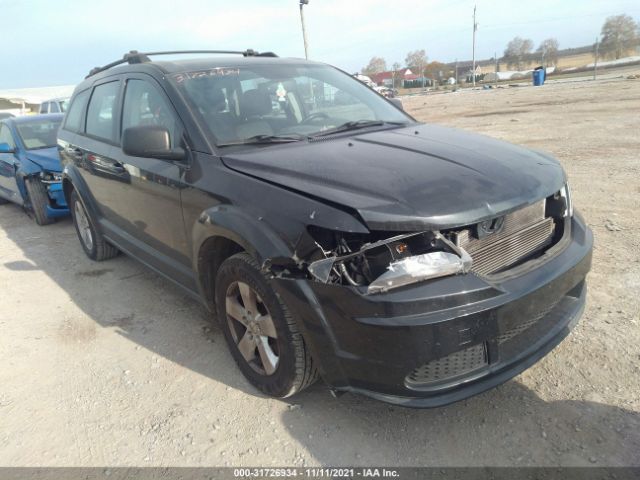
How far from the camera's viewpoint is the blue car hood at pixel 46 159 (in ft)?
20.8

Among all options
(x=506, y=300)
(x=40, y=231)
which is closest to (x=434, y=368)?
(x=506, y=300)

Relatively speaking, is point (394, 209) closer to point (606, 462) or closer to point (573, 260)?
point (573, 260)

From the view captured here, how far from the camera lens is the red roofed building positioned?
53.7m

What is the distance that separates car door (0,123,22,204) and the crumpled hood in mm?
5826

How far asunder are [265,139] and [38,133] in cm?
587

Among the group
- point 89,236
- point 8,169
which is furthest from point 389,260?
point 8,169

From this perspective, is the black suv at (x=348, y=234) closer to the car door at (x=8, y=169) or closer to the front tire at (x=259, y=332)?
the front tire at (x=259, y=332)

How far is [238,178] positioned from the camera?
2494 millimetres

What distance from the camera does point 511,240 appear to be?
7.58 ft

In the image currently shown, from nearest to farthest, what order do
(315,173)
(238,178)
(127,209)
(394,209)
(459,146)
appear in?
(394,209), (315,173), (238,178), (459,146), (127,209)

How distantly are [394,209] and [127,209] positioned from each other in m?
2.49

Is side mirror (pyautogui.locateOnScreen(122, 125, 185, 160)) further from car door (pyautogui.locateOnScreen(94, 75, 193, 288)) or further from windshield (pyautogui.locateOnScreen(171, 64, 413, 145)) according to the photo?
windshield (pyautogui.locateOnScreen(171, 64, 413, 145))

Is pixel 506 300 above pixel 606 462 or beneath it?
above

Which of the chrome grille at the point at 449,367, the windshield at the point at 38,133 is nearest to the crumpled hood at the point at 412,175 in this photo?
the chrome grille at the point at 449,367
